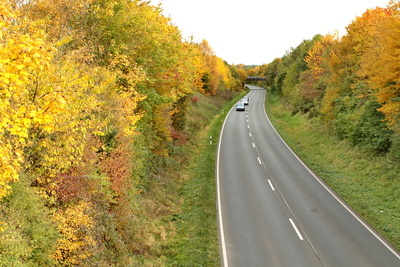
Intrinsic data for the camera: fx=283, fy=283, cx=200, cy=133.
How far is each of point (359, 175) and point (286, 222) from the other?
8.94 meters

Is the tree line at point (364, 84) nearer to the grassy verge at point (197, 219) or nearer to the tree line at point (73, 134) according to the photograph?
the grassy verge at point (197, 219)

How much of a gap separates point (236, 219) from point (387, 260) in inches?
248

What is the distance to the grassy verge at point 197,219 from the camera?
11.1m

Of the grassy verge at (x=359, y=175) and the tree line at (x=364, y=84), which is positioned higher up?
the tree line at (x=364, y=84)

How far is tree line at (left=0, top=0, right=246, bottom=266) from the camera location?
4941 mm

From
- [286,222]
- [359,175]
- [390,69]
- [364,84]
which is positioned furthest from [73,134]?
[364,84]

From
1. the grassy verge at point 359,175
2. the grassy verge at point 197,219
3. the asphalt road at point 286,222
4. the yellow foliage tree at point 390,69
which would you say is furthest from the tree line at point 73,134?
the yellow foliage tree at point 390,69

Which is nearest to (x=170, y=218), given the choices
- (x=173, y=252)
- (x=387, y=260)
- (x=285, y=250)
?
(x=173, y=252)

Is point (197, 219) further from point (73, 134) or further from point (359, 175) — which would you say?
point (359, 175)

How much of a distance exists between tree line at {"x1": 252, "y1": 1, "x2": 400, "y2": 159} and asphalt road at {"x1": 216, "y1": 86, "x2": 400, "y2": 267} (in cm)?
578

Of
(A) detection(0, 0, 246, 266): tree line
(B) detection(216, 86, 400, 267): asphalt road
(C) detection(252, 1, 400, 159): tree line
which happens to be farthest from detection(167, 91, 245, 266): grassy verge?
(C) detection(252, 1, 400, 159): tree line

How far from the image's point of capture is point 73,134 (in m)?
7.17

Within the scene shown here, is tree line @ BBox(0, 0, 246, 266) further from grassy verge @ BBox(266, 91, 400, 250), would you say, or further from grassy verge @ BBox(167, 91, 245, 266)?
grassy verge @ BBox(266, 91, 400, 250)

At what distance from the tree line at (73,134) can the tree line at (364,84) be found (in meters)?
13.9
